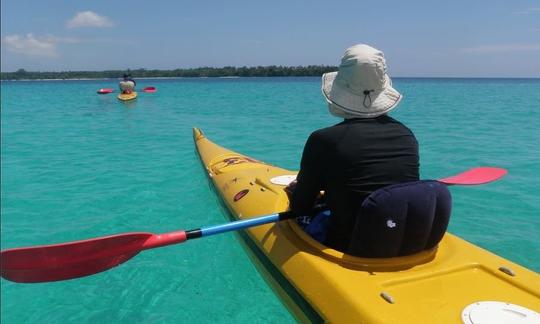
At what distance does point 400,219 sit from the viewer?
2.13 meters

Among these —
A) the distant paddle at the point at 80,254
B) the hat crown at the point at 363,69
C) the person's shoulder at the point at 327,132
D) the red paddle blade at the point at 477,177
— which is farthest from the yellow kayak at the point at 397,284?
the red paddle blade at the point at 477,177

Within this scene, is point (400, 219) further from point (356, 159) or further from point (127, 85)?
point (127, 85)

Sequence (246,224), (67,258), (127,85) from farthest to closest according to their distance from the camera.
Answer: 1. (127,85)
2. (246,224)
3. (67,258)

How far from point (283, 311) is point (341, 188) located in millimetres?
1511

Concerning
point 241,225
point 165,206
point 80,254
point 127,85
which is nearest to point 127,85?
point 127,85

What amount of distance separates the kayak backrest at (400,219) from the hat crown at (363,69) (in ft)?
1.87

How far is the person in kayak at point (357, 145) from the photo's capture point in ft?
6.93

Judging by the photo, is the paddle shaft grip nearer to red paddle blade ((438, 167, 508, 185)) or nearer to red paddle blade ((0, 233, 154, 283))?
red paddle blade ((0, 233, 154, 283))

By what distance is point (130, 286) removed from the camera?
3699 mm

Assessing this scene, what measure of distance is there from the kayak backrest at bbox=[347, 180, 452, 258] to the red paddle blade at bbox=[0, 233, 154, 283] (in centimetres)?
145

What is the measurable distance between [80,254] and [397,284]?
195 cm

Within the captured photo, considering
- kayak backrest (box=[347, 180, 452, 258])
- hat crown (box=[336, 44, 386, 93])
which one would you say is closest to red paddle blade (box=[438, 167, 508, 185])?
kayak backrest (box=[347, 180, 452, 258])

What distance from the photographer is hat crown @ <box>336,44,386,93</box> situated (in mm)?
2240

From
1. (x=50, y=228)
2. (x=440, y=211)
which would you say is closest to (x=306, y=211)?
(x=440, y=211)
